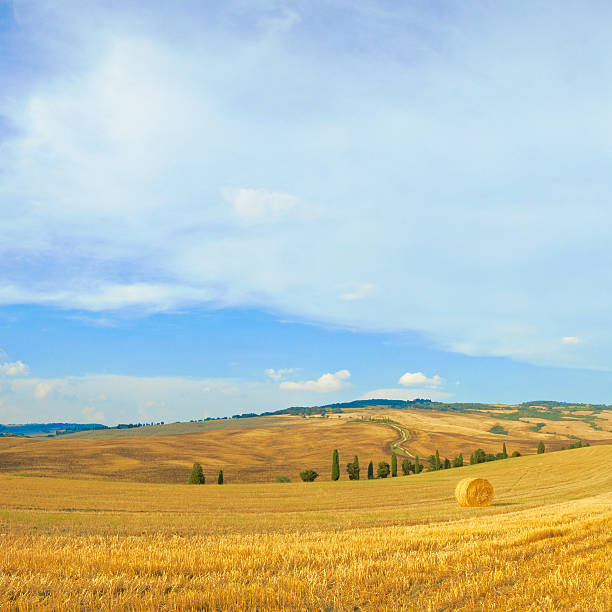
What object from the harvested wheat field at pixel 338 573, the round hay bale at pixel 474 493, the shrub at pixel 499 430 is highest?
the harvested wheat field at pixel 338 573

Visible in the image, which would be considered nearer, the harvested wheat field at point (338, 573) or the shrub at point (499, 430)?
the harvested wheat field at point (338, 573)

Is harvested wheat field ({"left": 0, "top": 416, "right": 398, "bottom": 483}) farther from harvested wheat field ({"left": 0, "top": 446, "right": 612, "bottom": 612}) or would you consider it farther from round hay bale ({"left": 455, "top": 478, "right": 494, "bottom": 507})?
harvested wheat field ({"left": 0, "top": 446, "right": 612, "bottom": 612})

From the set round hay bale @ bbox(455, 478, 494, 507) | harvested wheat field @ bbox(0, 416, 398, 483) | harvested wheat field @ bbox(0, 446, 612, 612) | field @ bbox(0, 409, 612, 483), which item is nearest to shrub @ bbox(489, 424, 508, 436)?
field @ bbox(0, 409, 612, 483)

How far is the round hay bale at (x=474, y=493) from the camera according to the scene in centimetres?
3119

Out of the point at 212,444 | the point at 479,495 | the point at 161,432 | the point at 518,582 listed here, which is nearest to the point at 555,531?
the point at 518,582

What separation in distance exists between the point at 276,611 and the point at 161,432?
196839mm

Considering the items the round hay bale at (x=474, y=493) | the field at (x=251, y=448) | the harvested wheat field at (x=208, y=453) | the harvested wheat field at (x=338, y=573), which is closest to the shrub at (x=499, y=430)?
the field at (x=251, y=448)

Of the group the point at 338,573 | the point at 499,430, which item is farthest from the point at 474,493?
the point at 499,430

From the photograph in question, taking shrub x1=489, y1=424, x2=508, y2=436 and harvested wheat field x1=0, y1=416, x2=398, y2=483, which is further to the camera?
shrub x1=489, y1=424, x2=508, y2=436

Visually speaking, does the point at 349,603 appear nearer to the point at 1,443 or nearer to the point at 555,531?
the point at 555,531

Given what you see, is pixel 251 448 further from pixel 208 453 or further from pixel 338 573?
pixel 338 573

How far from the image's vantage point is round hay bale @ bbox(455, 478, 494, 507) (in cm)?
3119

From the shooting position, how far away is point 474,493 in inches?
1238

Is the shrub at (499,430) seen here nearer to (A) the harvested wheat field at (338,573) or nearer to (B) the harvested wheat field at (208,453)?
(B) the harvested wheat field at (208,453)
